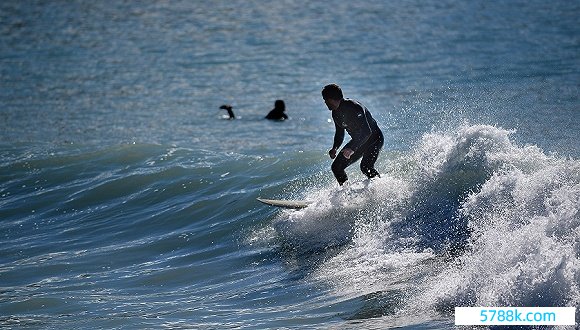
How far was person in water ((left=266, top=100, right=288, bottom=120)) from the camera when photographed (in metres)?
25.3

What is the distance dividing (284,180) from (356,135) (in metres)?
3.74

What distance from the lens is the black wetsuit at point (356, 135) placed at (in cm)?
1505

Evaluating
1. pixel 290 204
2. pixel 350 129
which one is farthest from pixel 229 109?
pixel 350 129

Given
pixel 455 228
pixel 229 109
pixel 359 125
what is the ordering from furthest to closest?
pixel 229 109 < pixel 359 125 < pixel 455 228

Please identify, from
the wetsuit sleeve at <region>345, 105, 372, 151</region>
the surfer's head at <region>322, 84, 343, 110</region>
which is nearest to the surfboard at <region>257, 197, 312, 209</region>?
the wetsuit sleeve at <region>345, 105, 372, 151</region>

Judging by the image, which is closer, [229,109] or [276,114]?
[276,114]

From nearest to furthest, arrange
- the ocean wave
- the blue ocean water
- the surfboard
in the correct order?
1. the ocean wave
2. the blue ocean water
3. the surfboard

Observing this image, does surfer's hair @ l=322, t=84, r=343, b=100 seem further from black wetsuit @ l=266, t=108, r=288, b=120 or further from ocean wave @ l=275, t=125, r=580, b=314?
black wetsuit @ l=266, t=108, r=288, b=120

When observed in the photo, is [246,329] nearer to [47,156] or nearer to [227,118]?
[47,156]

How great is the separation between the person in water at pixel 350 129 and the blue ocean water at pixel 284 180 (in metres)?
0.43

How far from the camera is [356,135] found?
15102 mm

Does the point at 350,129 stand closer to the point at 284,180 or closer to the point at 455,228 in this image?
the point at 455,228

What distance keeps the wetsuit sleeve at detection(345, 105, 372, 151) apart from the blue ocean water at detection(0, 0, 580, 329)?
68 centimetres

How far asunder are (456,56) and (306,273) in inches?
772
